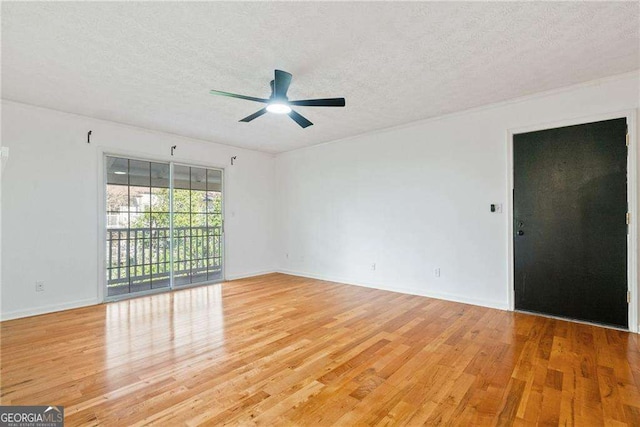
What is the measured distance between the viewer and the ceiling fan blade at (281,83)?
276cm

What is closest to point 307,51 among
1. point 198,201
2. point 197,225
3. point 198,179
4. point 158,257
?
point 198,179

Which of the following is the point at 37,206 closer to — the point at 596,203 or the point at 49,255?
the point at 49,255

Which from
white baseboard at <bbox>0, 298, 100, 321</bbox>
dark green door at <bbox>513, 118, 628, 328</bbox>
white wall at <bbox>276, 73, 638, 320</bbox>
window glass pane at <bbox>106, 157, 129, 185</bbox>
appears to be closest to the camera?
dark green door at <bbox>513, 118, 628, 328</bbox>

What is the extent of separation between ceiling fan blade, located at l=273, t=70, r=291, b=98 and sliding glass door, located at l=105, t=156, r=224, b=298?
312cm

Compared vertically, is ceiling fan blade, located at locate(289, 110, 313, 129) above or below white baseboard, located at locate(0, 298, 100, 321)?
above

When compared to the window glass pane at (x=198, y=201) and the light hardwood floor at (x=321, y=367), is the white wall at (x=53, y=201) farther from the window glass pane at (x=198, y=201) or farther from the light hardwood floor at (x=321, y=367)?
the window glass pane at (x=198, y=201)

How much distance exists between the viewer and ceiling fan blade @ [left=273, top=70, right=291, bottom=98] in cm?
276

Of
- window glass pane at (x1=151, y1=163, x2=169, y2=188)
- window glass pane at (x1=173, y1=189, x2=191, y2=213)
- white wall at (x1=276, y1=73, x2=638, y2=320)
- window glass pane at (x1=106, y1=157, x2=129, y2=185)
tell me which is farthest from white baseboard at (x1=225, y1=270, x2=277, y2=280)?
window glass pane at (x1=106, y1=157, x2=129, y2=185)

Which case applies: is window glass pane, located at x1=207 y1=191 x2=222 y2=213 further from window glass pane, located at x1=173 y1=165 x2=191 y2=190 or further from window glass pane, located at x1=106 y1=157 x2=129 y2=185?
window glass pane, located at x1=106 y1=157 x2=129 y2=185

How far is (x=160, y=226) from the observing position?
507cm

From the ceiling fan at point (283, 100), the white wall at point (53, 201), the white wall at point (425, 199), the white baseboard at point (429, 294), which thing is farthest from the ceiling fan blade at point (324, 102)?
the white wall at point (53, 201)

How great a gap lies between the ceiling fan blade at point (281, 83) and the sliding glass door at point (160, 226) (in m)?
3.12

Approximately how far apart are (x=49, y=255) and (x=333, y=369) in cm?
397

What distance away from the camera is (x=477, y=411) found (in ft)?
6.07
